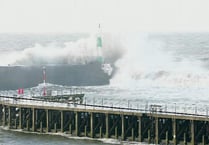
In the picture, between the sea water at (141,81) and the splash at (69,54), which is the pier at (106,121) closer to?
the sea water at (141,81)

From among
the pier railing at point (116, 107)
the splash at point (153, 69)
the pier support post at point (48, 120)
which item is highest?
the splash at point (153, 69)

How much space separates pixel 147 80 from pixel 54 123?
163 ft

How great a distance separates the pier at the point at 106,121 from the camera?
6353 centimetres

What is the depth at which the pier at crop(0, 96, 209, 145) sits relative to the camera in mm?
63531

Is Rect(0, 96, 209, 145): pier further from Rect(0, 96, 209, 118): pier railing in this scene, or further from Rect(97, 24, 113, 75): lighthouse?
Rect(97, 24, 113, 75): lighthouse

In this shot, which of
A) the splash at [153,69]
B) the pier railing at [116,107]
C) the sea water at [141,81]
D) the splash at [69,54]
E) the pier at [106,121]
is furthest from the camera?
the splash at [69,54]

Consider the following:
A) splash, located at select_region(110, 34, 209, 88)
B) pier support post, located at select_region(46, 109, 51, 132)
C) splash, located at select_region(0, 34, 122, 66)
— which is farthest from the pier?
splash, located at select_region(0, 34, 122, 66)

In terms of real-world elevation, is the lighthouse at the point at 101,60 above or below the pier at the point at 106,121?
above

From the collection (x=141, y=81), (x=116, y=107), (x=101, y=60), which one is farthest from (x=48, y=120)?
(x=101, y=60)

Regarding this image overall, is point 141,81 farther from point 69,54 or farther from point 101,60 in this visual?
point 69,54

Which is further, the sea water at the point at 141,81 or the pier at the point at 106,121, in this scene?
the sea water at the point at 141,81

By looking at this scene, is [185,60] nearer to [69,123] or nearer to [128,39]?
[128,39]

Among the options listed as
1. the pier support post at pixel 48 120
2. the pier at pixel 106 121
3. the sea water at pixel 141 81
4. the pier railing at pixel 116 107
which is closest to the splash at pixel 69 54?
the sea water at pixel 141 81

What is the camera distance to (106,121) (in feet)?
221
